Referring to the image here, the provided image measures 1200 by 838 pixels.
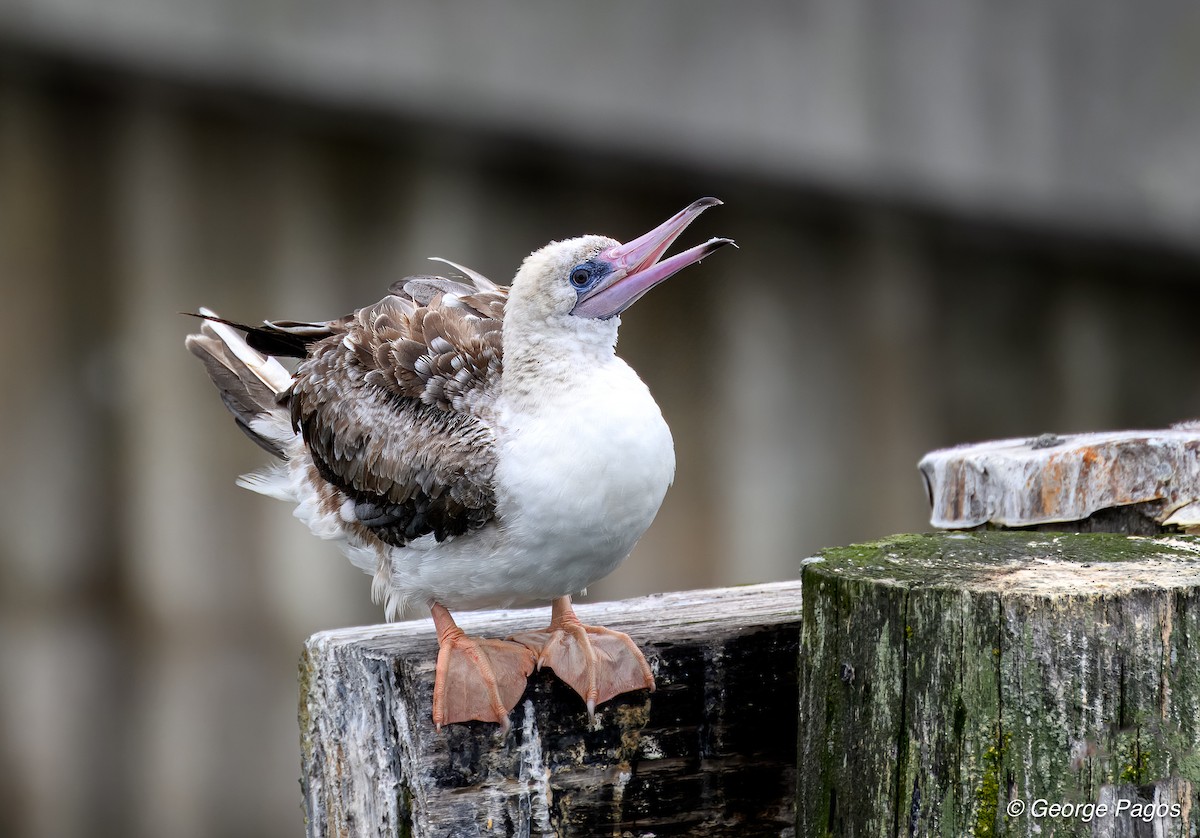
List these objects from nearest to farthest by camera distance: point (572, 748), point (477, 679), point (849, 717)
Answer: point (849, 717), point (477, 679), point (572, 748)

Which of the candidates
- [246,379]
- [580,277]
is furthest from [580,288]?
[246,379]

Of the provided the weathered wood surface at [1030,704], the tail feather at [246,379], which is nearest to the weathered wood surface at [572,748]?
the weathered wood surface at [1030,704]

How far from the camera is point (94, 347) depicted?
452 centimetres

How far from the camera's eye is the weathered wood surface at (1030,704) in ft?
6.31

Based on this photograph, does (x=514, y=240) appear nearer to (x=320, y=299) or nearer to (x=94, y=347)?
(x=320, y=299)

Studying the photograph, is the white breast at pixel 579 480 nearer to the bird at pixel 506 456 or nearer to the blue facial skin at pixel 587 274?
the bird at pixel 506 456

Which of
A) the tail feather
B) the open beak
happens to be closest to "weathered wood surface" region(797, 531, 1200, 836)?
the open beak

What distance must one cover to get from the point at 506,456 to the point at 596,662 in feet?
1.47

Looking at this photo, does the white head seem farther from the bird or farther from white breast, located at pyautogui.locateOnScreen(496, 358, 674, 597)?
white breast, located at pyautogui.locateOnScreen(496, 358, 674, 597)

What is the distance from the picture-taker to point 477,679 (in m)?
2.20

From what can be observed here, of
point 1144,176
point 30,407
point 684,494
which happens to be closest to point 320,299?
point 30,407

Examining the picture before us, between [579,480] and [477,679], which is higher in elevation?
[579,480]

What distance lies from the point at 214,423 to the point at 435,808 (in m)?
2.76

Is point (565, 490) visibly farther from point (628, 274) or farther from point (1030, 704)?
point (1030, 704)
